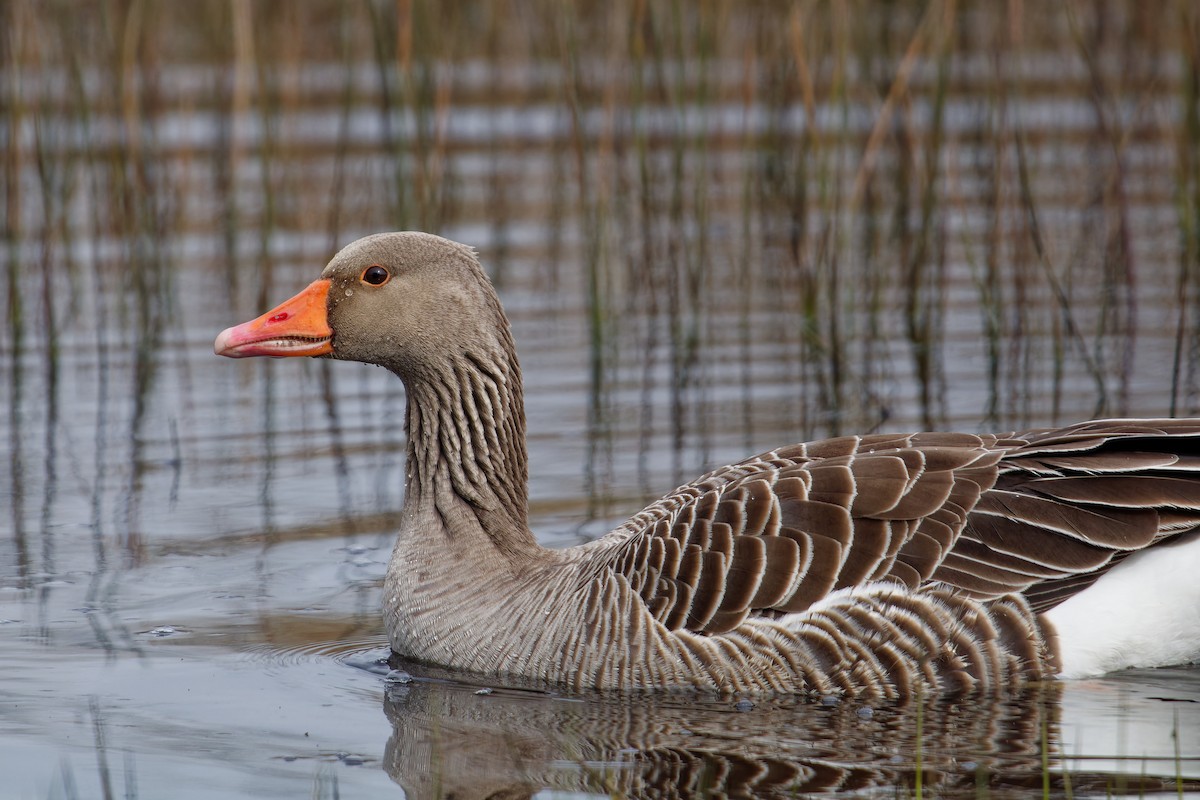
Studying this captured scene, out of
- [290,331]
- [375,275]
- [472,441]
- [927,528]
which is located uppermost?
[375,275]

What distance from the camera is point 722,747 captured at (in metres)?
6.96

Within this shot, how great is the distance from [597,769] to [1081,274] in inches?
396

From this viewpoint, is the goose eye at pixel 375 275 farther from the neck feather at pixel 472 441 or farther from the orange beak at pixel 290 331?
the neck feather at pixel 472 441

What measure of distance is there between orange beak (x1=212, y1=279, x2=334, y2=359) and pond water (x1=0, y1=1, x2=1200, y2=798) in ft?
4.69

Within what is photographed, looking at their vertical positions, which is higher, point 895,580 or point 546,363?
point 546,363

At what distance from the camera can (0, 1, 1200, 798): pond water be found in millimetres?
7027

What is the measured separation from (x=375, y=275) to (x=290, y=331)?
1.58ft

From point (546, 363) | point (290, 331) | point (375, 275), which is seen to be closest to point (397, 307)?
point (375, 275)

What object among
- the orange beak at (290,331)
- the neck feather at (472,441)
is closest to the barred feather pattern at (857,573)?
the neck feather at (472,441)

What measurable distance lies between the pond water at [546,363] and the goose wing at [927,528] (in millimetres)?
487

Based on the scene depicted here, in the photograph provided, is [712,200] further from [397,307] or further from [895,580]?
[895,580]

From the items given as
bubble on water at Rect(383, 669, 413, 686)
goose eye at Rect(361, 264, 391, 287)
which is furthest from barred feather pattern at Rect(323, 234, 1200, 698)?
goose eye at Rect(361, 264, 391, 287)

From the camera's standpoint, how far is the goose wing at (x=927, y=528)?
24.6 ft

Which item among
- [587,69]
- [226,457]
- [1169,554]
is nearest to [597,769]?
[1169,554]
